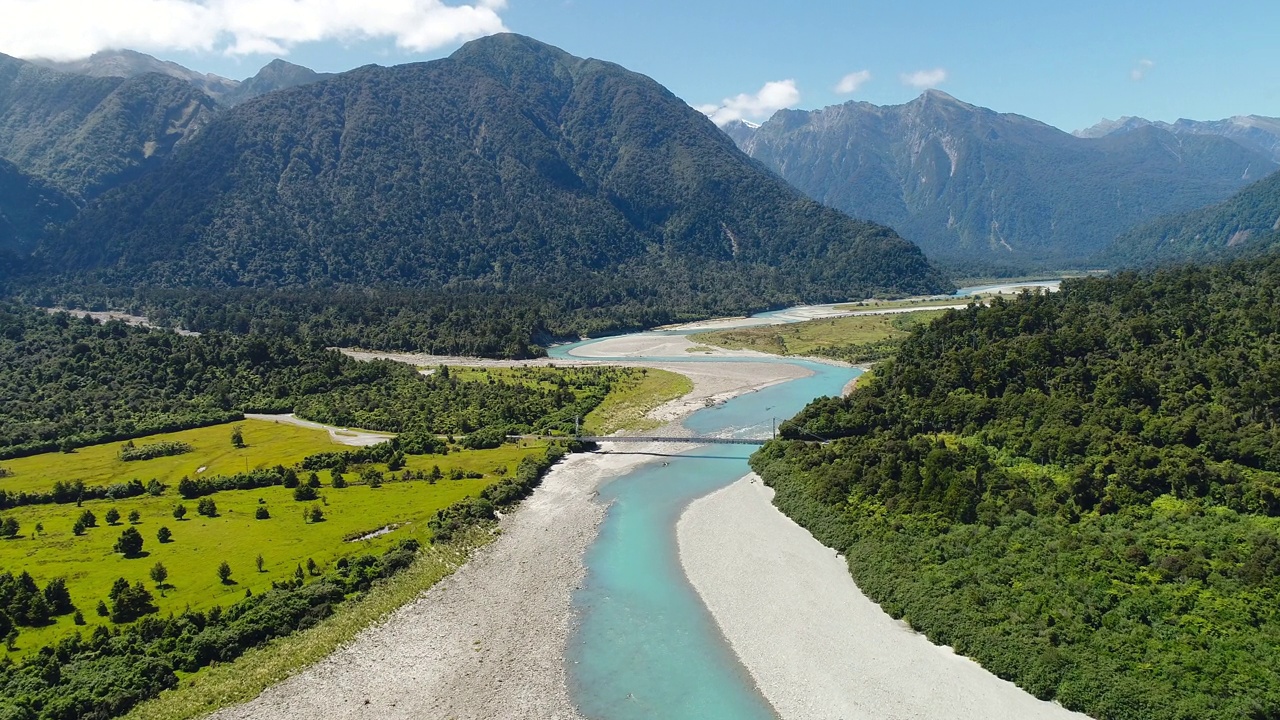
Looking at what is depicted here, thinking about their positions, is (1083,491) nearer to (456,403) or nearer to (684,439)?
(684,439)

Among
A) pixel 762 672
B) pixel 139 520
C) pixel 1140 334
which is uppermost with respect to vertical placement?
pixel 1140 334

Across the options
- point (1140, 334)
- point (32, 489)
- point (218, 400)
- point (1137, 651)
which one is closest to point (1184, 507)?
point (1137, 651)

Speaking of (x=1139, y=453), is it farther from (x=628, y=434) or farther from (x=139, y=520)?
(x=139, y=520)

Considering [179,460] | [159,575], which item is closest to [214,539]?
[159,575]

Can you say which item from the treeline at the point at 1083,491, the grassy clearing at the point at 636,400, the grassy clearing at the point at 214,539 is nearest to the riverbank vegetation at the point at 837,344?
the grassy clearing at the point at 636,400

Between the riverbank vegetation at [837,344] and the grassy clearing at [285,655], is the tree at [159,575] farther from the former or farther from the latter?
the riverbank vegetation at [837,344]

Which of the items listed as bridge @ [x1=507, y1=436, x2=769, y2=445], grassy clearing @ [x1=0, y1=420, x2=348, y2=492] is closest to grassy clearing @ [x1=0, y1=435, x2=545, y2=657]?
grassy clearing @ [x1=0, y1=420, x2=348, y2=492]
